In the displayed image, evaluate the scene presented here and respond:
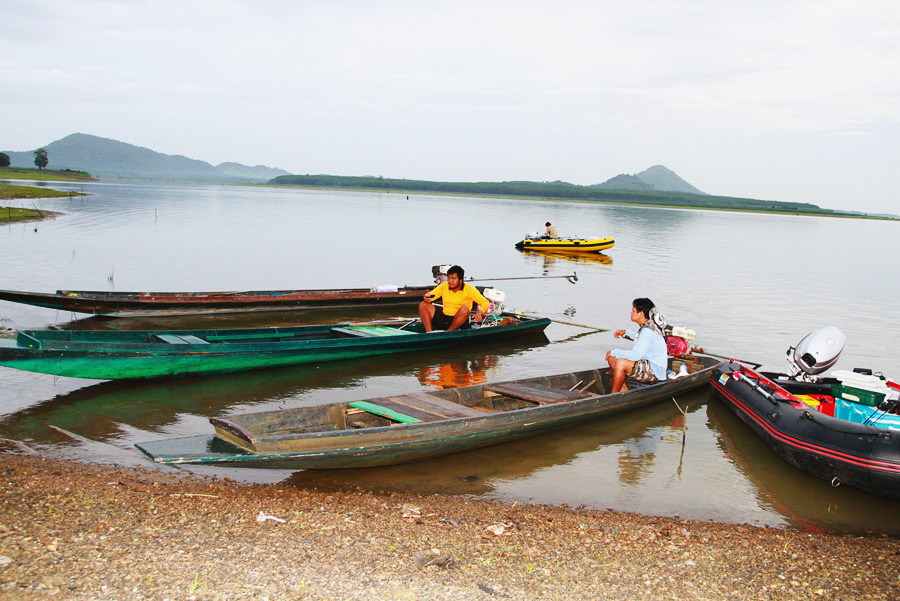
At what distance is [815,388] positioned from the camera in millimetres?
9305

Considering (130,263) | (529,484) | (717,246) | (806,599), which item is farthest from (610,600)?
Answer: (717,246)

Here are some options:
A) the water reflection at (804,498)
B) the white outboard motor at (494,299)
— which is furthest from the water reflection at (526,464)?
the white outboard motor at (494,299)

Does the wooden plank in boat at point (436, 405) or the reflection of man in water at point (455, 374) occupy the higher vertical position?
the wooden plank in boat at point (436, 405)

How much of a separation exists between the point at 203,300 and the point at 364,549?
10.9 meters

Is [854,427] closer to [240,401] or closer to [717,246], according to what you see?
[240,401]

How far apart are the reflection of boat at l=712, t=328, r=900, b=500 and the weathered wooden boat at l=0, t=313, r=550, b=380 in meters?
5.34

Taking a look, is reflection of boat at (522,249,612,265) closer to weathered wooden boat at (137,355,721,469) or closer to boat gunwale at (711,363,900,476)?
weathered wooden boat at (137,355,721,469)

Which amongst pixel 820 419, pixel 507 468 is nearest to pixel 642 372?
pixel 820 419

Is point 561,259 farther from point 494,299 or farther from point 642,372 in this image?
point 642,372

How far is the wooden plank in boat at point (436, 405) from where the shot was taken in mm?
7474

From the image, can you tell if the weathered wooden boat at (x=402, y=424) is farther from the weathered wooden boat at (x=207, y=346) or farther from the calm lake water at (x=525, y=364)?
the weathered wooden boat at (x=207, y=346)

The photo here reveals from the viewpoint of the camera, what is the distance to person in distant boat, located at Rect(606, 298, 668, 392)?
29.3 ft

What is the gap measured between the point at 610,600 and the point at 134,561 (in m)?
3.62

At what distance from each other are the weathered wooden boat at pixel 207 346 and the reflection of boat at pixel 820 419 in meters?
5.34
